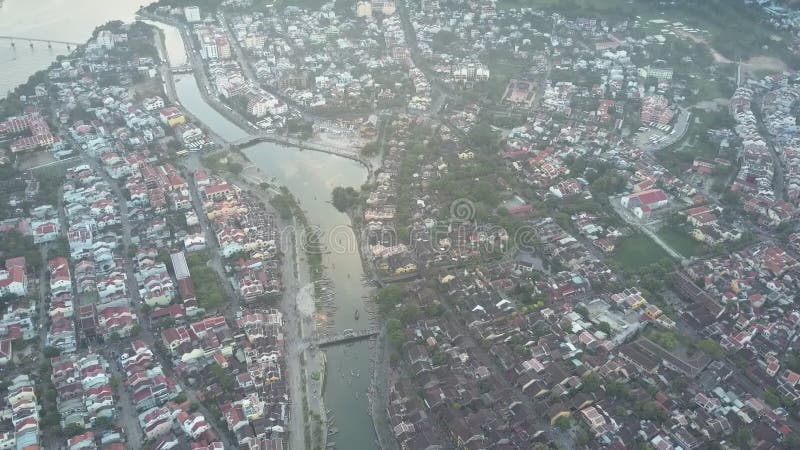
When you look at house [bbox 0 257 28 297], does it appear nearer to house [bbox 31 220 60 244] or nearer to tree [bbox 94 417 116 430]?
house [bbox 31 220 60 244]

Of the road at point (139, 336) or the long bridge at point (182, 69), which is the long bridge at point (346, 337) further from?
the long bridge at point (182, 69)

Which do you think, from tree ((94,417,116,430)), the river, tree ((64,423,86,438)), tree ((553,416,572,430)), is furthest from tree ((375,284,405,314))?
the river

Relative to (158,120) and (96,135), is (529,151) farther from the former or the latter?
(96,135)

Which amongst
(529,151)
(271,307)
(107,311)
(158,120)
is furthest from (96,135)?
(529,151)

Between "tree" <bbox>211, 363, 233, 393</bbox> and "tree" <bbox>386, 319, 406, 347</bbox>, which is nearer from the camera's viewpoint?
"tree" <bbox>211, 363, 233, 393</bbox>

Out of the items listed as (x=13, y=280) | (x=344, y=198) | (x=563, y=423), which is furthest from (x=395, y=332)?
(x=13, y=280)

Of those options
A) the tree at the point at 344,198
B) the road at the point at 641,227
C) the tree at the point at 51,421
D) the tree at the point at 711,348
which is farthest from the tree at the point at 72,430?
the road at the point at 641,227
